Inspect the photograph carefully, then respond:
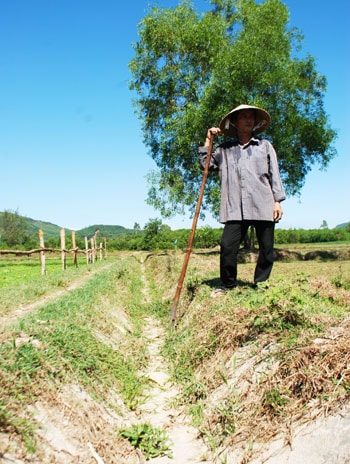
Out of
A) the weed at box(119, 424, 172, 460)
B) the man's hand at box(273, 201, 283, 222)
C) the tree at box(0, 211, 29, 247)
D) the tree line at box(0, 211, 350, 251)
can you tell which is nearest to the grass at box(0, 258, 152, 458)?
the weed at box(119, 424, 172, 460)

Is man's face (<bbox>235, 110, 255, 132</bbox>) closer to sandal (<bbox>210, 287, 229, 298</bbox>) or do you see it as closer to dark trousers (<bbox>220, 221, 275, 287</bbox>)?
dark trousers (<bbox>220, 221, 275, 287</bbox>)

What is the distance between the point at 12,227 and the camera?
8162cm

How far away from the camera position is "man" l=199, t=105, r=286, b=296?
17.5 ft

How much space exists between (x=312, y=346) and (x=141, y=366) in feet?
7.55

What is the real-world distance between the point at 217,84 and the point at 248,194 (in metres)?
14.0

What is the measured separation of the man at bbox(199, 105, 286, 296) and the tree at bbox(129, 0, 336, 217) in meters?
12.6

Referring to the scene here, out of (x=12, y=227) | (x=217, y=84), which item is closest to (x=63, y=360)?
(x=217, y=84)

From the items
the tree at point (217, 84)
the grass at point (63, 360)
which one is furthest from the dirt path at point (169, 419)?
the tree at point (217, 84)

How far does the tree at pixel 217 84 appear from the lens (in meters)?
18.0

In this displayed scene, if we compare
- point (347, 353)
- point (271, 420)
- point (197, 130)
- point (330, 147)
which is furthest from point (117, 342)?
point (330, 147)

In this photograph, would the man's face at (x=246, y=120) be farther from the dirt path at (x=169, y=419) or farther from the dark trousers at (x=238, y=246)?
the dirt path at (x=169, y=419)

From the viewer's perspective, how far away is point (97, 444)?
8.32 ft

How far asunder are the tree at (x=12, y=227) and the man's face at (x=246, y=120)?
8070cm

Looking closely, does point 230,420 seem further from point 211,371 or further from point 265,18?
point 265,18
